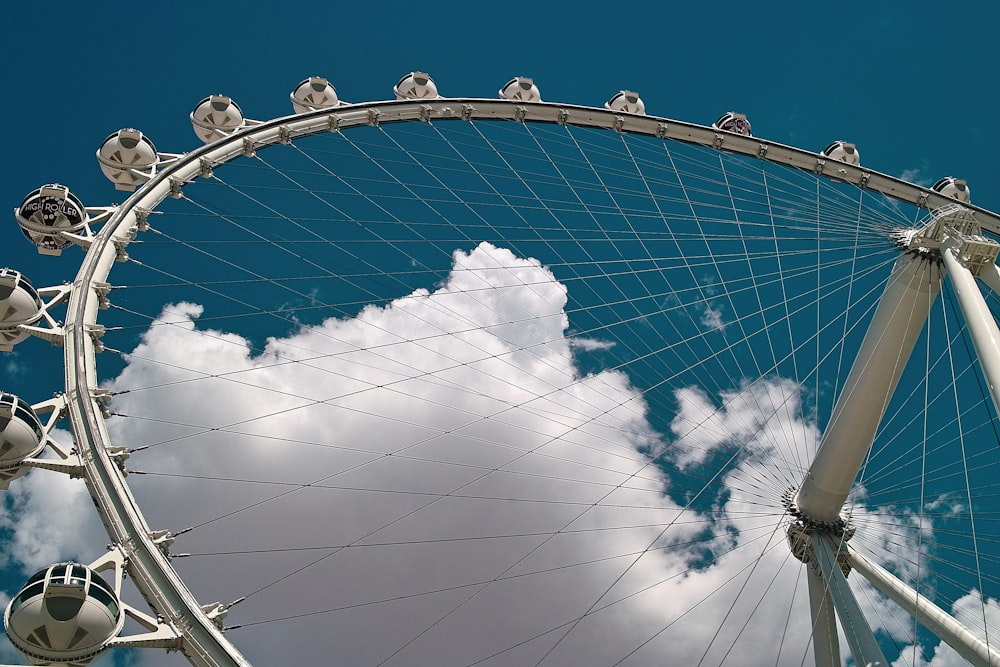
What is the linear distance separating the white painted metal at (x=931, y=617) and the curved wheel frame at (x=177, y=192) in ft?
25.3

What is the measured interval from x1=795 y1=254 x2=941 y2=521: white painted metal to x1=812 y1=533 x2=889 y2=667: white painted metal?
0.67 m

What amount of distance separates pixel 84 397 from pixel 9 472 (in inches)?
49.4

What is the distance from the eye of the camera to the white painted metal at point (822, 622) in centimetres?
1628

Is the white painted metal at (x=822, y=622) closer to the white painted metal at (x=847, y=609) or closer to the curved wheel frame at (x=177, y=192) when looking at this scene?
the white painted metal at (x=847, y=609)

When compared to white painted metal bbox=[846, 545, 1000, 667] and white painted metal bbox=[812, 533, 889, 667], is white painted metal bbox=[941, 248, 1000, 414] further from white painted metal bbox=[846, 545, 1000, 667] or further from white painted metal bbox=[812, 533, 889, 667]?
white painted metal bbox=[812, 533, 889, 667]

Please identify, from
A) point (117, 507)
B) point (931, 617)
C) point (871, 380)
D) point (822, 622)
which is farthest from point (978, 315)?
point (117, 507)

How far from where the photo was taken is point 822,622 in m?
17.0

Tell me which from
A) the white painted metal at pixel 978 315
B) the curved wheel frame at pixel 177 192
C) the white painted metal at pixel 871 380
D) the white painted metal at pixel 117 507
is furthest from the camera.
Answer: the white painted metal at pixel 871 380

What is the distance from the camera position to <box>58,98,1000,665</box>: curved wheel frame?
10.2m

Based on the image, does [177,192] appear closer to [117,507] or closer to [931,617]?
[117,507]

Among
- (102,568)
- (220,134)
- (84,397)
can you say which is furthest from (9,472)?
(220,134)

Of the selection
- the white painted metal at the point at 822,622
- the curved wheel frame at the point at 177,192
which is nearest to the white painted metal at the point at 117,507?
the curved wheel frame at the point at 177,192

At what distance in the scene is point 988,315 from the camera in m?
13.0

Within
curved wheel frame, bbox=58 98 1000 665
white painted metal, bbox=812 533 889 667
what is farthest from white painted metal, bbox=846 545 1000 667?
curved wheel frame, bbox=58 98 1000 665
